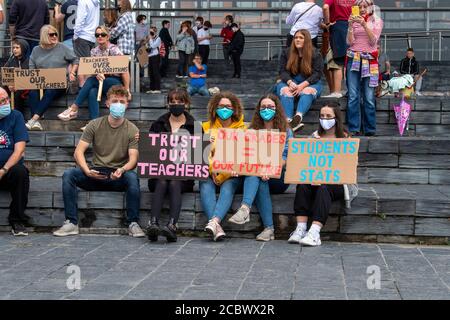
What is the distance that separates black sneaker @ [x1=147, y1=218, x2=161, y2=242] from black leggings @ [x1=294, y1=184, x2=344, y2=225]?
4.23 ft

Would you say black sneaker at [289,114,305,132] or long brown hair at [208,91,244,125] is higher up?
long brown hair at [208,91,244,125]

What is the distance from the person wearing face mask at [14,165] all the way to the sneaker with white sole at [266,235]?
2281 millimetres

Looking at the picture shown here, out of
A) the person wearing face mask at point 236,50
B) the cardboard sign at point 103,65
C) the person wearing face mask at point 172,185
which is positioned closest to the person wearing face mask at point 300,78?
the person wearing face mask at point 172,185

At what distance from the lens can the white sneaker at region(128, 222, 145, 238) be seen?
8453mm

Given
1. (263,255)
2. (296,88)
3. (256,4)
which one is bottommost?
(263,255)

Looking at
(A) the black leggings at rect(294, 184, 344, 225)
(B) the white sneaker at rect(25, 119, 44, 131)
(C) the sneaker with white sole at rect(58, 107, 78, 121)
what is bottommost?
(A) the black leggings at rect(294, 184, 344, 225)

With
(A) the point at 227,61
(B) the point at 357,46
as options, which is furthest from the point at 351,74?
(A) the point at 227,61

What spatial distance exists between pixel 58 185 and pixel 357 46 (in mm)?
4115

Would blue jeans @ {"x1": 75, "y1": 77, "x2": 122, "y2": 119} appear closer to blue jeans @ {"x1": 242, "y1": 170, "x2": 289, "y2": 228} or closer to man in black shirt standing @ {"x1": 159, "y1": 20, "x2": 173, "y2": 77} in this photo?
blue jeans @ {"x1": 242, "y1": 170, "x2": 289, "y2": 228}

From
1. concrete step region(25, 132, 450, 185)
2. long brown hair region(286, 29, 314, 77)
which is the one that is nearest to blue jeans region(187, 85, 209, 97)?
long brown hair region(286, 29, 314, 77)

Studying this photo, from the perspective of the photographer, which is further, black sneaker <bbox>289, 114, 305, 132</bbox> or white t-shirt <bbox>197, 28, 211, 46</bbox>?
white t-shirt <bbox>197, 28, 211, 46</bbox>

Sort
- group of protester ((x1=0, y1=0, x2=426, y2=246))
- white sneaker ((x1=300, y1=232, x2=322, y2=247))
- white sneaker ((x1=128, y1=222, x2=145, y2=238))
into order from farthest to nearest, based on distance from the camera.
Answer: white sneaker ((x1=128, y1=222, x2=145, y2=238)), group of protester ((x1=0, y1=0, x2=426, y2=246)), white sneaker ((x1=300, y1=232, x2=322, y2=247))

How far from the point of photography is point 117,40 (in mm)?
13062

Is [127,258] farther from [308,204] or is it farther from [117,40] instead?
[117,40]
